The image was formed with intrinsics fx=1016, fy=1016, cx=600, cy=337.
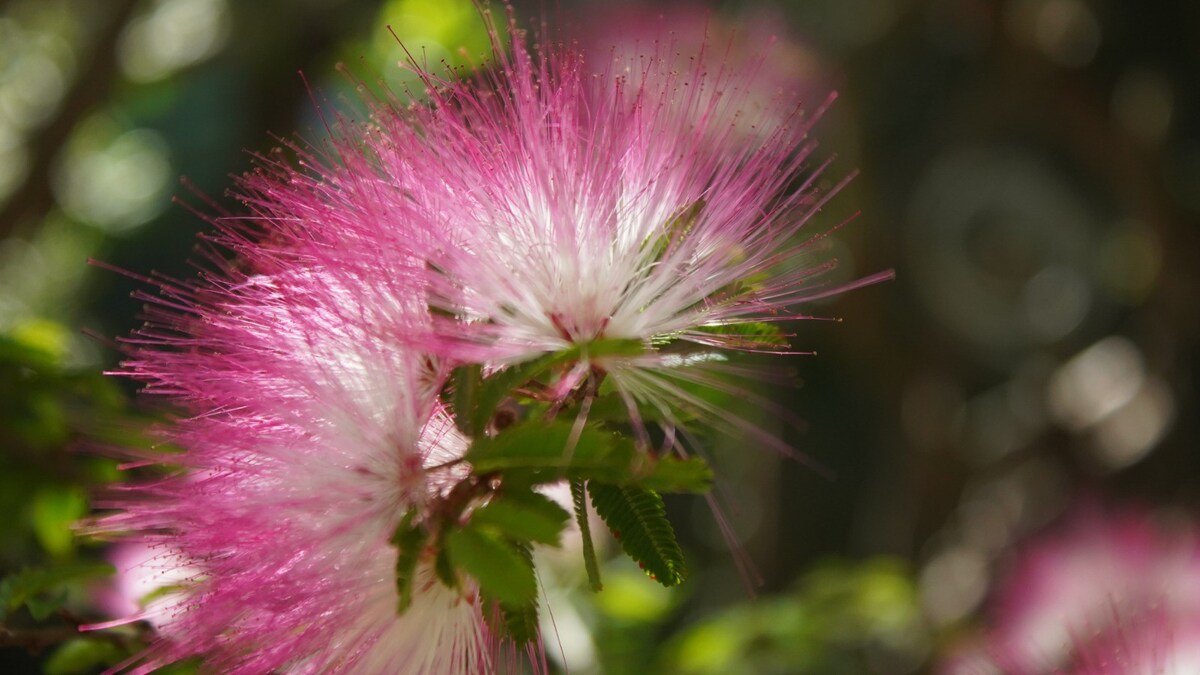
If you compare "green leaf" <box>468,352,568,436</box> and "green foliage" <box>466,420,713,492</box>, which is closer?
"green foliage" <box>466,420,713,492</box>

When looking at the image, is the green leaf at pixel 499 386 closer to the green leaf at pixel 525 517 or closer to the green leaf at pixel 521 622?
the green leaf at pixel 525 517

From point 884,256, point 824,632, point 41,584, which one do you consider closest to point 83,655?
point 41,584

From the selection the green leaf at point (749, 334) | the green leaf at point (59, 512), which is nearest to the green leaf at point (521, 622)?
the green leaf at point (749, 334)

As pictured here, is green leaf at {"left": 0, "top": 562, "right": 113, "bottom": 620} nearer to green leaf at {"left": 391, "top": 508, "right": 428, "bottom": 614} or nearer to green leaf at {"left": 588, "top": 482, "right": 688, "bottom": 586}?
green leaf at {"left": 391, "top": 508, "right": 428, "bottom": 614}

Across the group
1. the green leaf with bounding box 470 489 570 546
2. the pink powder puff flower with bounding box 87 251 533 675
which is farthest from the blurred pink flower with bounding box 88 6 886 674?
the green leaf with bounding box 470 489 570 546

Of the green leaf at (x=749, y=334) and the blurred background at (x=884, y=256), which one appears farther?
the blurred background at (x=884, y=256)

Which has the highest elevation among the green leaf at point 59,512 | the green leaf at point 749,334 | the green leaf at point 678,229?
the green leaf at point 678,229

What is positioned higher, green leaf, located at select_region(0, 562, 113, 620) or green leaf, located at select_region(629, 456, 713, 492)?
green leaf, located at select_region(0, 562, 113, 620)

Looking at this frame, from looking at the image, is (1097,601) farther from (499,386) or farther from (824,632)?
(499,386)
